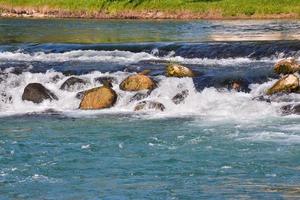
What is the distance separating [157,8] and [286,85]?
46.5 metres

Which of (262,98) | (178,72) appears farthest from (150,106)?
(262,98)

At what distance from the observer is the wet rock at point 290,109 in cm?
1838

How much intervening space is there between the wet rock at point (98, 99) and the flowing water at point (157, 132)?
26cm

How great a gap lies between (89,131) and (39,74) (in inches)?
318

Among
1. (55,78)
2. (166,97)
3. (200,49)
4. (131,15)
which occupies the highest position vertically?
(131,15)

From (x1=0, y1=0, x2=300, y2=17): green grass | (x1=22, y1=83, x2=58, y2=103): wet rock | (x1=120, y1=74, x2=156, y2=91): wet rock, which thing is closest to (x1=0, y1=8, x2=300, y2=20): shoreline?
(x1=0, y1=0, x2=300, y2=17): green grass

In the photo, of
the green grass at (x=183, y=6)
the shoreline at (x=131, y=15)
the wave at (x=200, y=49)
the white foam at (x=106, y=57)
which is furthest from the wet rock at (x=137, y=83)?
the green grass at (x=183, y=6)

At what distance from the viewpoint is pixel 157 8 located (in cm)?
6600

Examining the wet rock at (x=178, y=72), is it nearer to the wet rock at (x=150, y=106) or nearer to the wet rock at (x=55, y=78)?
the wet rock at (x=150, y=106)

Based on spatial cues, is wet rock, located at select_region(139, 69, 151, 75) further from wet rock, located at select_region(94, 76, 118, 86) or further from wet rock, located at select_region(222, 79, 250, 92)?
wet rock, located at select_region(222, 79, 250, 92)

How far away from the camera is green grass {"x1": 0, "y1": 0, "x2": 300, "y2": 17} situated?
6166 centimetres

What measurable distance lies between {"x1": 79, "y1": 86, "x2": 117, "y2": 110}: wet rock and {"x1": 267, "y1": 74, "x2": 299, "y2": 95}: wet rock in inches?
188

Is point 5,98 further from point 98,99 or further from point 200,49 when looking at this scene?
point 200,49

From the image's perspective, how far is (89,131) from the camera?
16750 mm
